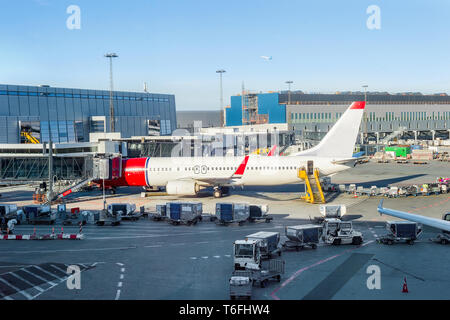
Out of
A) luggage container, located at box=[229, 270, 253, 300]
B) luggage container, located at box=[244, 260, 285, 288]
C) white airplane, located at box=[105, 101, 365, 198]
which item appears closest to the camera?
luggage container, located at box=[229, 270, 253, 300]

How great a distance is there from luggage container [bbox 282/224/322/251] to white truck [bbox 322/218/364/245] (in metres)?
1.20

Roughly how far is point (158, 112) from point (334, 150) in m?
63.6

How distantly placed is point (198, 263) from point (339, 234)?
1025 centimetres

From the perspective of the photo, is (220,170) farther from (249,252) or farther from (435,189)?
(249,252)

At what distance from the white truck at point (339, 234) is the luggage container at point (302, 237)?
3.93 ft


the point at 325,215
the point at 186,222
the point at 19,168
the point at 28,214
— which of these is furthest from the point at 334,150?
the point at 19,168

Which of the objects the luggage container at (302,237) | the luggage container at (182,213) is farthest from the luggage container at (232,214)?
the luggage container at (302,237)

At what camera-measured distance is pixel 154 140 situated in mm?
83188

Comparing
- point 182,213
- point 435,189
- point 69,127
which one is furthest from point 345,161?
point 69,127

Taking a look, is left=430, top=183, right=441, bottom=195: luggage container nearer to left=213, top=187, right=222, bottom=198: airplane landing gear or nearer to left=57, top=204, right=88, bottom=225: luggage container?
left=213, top=187, right=222, bottom=198: airplane landing gear

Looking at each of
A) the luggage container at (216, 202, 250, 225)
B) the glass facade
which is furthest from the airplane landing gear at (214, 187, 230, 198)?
the glass facade

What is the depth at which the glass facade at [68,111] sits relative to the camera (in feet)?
254

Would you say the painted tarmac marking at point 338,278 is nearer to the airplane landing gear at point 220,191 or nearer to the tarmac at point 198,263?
the tarmac at point 198,263

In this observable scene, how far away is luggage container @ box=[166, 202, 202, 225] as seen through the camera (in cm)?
4050
